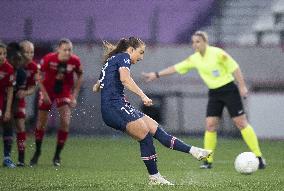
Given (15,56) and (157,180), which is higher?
(15,56)

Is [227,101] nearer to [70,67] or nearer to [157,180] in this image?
[70,67]

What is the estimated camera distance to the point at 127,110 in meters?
9.56

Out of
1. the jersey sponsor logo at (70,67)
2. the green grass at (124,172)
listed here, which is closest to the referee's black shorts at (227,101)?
the green grass at (124,172)

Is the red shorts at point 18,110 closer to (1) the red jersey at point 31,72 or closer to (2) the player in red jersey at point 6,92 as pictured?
(2) the player in red jersey at point 6,92

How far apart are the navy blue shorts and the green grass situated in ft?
2.23

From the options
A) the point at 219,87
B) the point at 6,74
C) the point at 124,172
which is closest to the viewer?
the point at 124,172

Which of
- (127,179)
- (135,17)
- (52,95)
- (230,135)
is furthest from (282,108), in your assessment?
(127,179)

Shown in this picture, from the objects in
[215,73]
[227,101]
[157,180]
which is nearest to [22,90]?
[215,73]

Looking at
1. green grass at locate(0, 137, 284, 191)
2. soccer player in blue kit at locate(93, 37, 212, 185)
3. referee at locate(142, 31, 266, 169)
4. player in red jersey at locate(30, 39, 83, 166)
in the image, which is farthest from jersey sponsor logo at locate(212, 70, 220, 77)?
soccer player in blue kit at locate(93, 37, 212, 185)

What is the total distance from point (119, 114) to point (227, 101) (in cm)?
419

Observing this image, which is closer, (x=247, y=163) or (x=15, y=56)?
(x=247, y=163)

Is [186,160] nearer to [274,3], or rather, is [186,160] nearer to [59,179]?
[59,179]

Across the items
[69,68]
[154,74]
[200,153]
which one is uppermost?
[69,68]

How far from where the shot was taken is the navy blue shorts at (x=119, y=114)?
31.2ft
